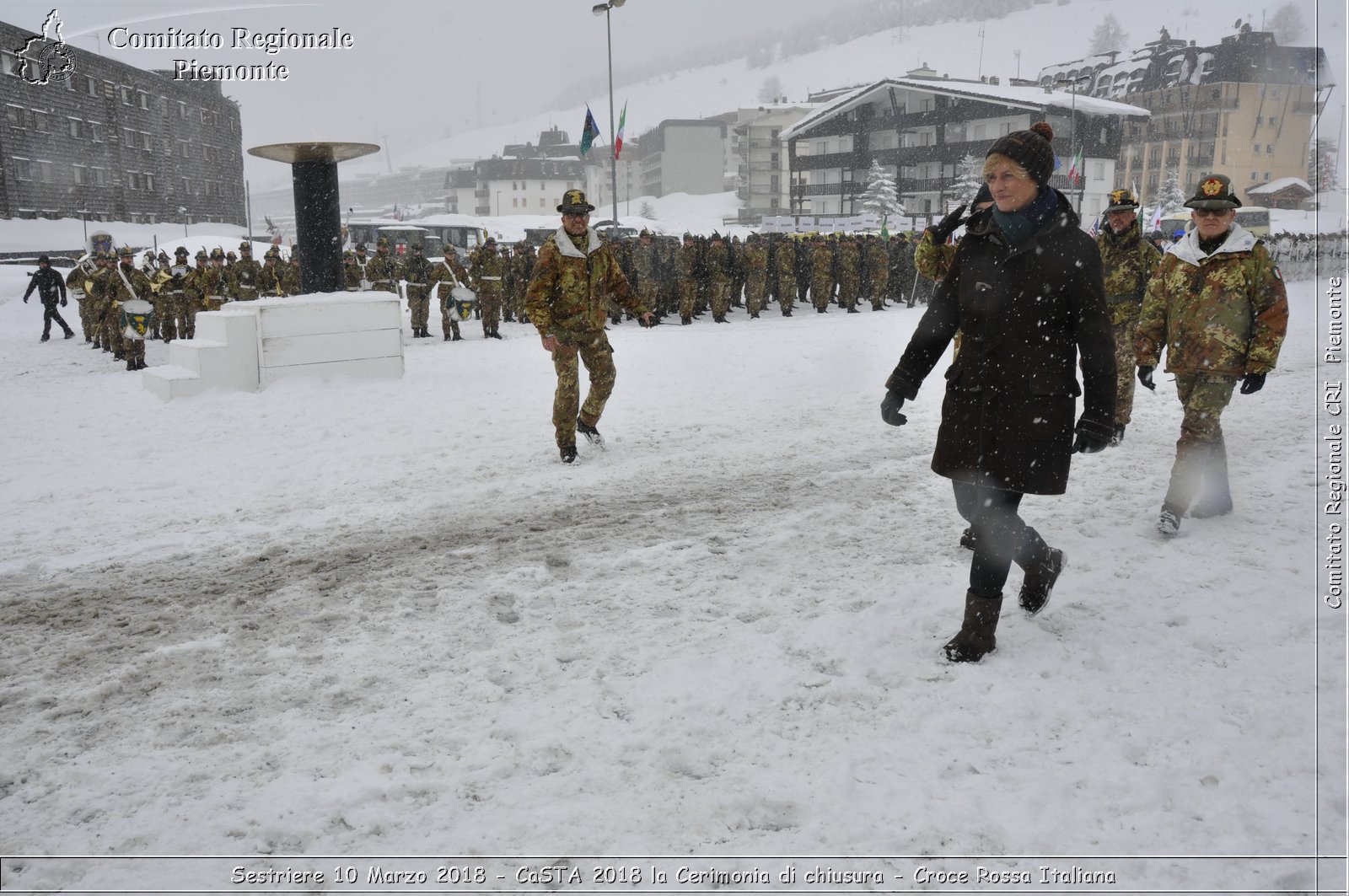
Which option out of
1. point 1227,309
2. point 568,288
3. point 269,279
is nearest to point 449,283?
point 269,279

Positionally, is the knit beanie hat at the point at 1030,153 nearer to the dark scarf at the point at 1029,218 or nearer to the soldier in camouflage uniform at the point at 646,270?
the dark scarf at the point at 1029,218

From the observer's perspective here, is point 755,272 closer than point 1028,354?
No

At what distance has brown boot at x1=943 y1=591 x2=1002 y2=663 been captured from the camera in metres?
3.33

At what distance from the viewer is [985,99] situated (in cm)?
4953

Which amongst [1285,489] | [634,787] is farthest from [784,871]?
[1285,489]

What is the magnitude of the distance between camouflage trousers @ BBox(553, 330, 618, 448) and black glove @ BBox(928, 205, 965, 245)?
2995 mm

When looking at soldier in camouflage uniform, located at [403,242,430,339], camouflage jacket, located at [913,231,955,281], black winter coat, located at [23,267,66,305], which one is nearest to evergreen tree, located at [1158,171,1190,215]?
soldier in camouflage uniform, located at [403,242,430,339]

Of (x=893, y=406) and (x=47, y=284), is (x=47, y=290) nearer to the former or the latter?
(x=47, y=284)

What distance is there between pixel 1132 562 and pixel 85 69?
56161 millimetres

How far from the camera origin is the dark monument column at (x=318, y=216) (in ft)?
35.3

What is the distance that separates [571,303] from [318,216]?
5.76 meters

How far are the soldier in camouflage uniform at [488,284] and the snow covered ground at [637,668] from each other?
940 centimetres

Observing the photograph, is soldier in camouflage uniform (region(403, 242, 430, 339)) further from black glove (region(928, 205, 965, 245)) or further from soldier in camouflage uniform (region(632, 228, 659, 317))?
black glove (region(928, 205, 965, 245))

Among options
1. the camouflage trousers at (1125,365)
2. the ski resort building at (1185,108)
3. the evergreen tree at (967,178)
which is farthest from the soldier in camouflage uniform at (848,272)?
the evergreen tree at (967,178)
